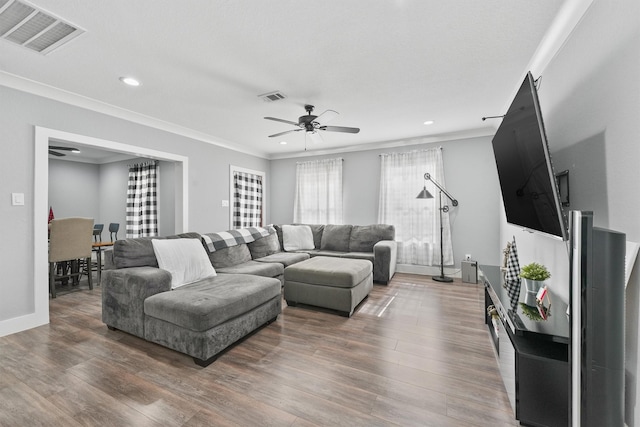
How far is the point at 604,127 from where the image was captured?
4.27 feet

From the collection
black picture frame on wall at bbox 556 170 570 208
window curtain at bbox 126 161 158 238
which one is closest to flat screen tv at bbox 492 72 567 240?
black picture frame on wall at bbox 556 170 570 208

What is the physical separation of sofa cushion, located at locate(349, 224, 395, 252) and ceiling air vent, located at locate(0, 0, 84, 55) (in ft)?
13.8

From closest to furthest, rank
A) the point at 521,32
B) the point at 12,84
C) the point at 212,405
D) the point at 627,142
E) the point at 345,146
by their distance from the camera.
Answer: the point at 627,142 → the point at 212,405 → the point at 521,32 → the point at 12,84 → the point at 345,146

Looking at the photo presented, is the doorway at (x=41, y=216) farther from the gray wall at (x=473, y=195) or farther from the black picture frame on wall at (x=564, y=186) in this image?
the gray wall at (x=473, y=195)

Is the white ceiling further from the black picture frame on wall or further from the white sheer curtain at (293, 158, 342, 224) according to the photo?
the white sheer curtain at (293, 158, 342, 224)

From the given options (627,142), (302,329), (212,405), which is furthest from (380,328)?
(627,142)

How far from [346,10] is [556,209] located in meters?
1.68

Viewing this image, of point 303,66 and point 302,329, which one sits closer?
point 303,66

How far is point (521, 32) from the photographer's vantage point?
6.38 feet

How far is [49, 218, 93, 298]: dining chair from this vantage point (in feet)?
12.0

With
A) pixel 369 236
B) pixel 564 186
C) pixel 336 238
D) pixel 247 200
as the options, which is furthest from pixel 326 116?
pixel 247 200

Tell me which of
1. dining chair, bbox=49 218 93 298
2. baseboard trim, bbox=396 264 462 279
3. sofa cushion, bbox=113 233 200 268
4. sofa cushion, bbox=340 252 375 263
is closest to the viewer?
sofa cushion, bbox=113 233 200 268

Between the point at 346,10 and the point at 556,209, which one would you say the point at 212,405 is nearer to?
the point at 556,209

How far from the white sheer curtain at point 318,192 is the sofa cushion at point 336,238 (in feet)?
1.63
